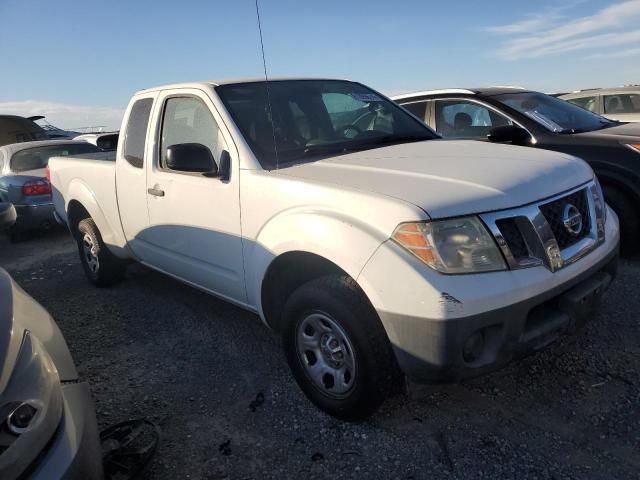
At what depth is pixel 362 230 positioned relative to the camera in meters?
2.33

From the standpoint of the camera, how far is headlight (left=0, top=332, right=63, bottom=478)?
1479mm

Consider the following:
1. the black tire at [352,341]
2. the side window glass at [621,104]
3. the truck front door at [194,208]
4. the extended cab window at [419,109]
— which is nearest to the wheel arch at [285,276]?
the black tire at [352,341]

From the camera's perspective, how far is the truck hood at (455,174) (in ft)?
7.50

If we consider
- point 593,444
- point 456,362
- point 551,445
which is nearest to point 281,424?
point 456,362

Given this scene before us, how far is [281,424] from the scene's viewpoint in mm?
2758

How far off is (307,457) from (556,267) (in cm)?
145

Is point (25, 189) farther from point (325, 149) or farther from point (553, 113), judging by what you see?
point (553, 113)

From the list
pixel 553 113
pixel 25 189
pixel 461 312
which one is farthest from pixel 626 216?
pixel 25 189

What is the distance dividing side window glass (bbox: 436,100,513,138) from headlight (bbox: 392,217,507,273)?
352 centimetres

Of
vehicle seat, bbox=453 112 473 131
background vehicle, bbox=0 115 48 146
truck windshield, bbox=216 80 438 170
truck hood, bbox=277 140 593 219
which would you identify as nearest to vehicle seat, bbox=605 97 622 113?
vehicle seat, bbox=453 112 473 131

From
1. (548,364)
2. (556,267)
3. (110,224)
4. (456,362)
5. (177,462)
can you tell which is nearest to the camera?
(456,362)

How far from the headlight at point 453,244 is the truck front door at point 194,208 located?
1211 millimetres

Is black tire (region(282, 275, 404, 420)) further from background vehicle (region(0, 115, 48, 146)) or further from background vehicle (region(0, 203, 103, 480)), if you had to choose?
background vehicle (region(0, 115, 48, 146))

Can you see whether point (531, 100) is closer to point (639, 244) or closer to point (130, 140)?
point (639, 244)
